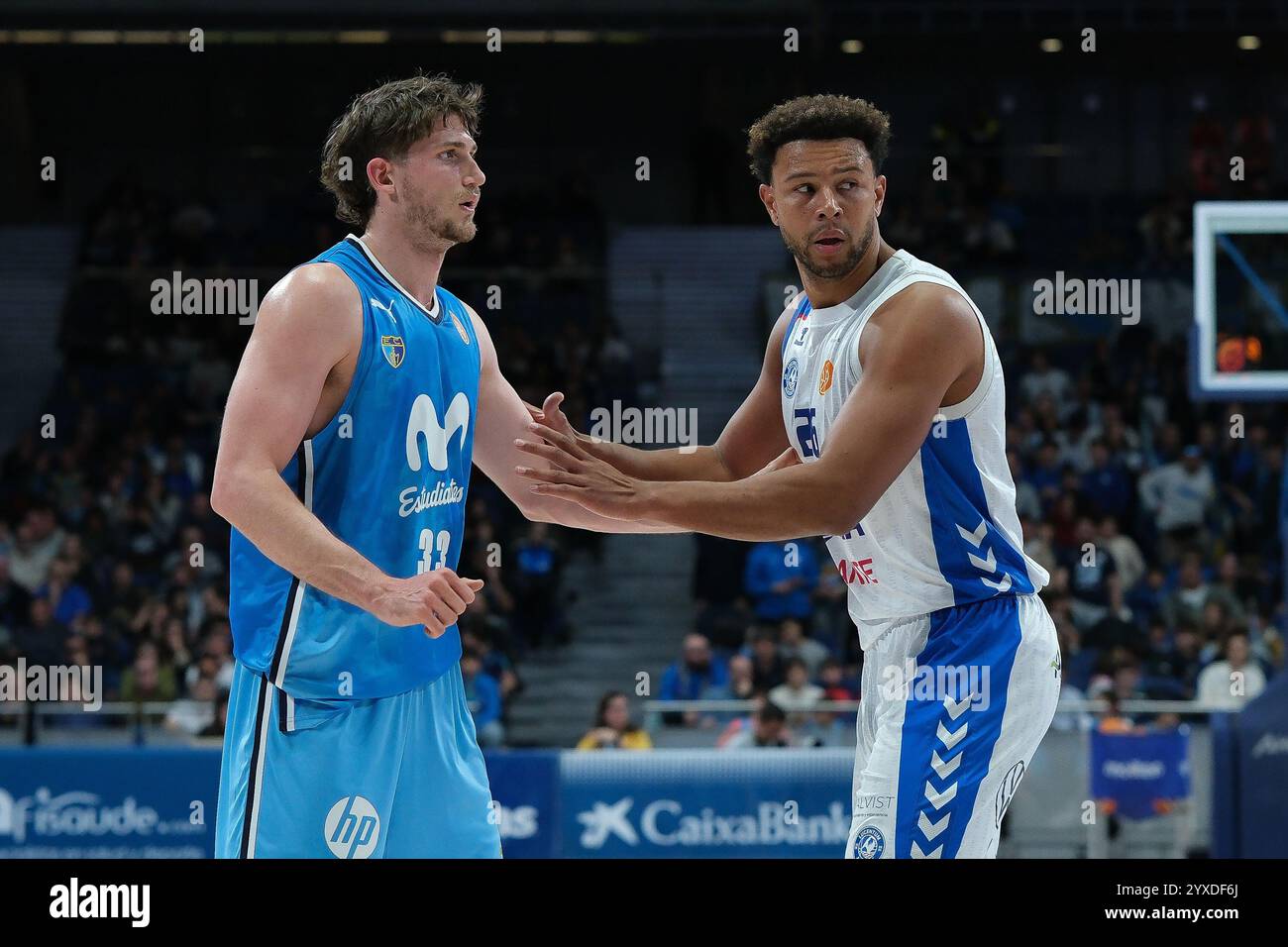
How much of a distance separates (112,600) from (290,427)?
8846mm

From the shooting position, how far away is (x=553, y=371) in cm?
1318

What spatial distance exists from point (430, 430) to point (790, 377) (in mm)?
968

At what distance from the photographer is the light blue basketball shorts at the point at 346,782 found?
367 centimetres

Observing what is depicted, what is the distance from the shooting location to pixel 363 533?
12.6 feet

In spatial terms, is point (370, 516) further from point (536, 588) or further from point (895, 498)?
point (536, 588)

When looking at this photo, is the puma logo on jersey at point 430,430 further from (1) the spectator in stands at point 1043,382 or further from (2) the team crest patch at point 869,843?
(1) the spectator in stands at point 1043,382

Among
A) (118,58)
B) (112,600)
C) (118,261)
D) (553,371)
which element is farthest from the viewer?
(118,58)

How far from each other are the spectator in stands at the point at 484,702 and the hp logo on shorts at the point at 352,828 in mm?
6403

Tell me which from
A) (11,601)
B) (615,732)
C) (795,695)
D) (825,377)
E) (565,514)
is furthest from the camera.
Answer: (11,601)

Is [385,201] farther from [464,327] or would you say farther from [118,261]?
[118,261]

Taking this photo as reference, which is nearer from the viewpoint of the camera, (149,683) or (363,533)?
(363,533)

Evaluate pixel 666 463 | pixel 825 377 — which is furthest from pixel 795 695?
pixel 825 377

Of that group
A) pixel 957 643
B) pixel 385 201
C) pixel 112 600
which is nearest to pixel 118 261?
pixel 112 600

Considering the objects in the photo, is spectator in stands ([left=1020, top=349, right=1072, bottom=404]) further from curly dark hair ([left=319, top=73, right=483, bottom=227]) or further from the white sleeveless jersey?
curly dark hair ([left=319, top=73, right=483, bottom=227])
